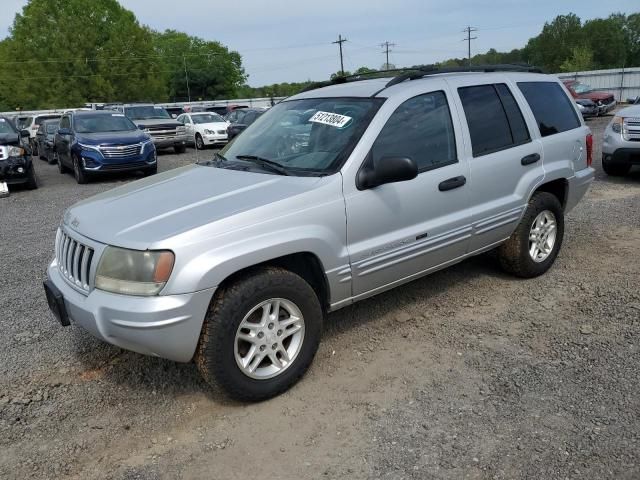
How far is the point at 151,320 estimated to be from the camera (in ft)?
9.43

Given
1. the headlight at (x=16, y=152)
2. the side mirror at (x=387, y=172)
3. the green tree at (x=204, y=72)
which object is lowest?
the headlight at (x=16, y=152)

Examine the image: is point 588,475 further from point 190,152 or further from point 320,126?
point 190,152

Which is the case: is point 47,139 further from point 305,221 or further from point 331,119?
point 305,221

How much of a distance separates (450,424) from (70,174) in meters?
14.0

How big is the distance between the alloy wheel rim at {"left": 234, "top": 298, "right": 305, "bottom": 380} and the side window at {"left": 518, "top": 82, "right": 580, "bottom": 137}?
2.93 metres

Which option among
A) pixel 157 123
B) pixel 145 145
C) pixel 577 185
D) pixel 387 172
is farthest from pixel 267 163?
pixel 157 123

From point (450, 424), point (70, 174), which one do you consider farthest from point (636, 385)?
point (70, 174)

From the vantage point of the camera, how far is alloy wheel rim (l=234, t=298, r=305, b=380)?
3207 mm

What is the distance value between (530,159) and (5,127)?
457 inches

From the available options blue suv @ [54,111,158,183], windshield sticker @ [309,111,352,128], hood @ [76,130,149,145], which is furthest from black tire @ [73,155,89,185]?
windshield sticker @ [309,111,352,128]

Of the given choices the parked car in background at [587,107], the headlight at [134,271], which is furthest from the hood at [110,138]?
the parked car in background at [587,107]

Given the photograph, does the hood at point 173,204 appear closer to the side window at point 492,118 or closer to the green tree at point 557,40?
the side window at point 492,118

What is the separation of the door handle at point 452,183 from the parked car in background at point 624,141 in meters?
6.50

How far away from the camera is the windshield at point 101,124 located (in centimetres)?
1317
